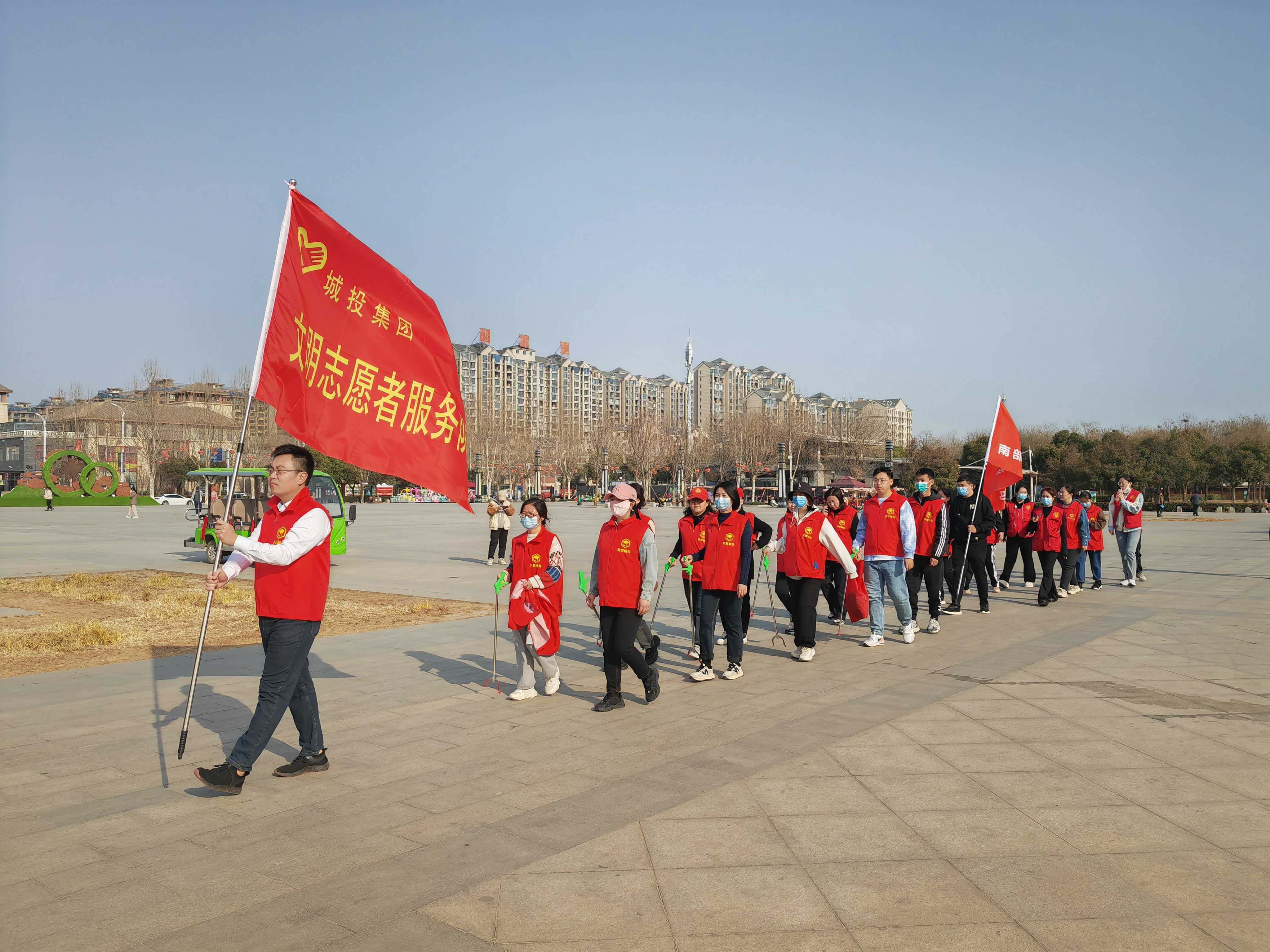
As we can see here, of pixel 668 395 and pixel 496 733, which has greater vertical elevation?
pixel 668 395

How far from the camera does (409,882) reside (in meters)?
3.68

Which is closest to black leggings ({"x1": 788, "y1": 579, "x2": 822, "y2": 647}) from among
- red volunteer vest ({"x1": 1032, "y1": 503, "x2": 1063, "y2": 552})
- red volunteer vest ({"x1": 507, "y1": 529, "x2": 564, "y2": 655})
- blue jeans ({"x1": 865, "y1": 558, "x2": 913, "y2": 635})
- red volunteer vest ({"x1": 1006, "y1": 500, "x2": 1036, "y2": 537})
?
blue jeans ({"x1": 865, "y1": 558, "x2": 913, "y2": 635})

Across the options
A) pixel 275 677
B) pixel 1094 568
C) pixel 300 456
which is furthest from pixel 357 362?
pixel 1094 568

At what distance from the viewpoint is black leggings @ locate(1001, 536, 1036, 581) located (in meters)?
14.1

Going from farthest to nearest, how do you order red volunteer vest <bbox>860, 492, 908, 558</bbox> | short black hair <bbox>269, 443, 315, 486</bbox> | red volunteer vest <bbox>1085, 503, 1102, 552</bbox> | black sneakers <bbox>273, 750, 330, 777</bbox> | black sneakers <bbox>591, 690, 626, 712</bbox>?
red volunteer vest <bbox>1085, 503, 1102, 552</bbox> → red volunteer vest <bbox>860, 492, 908, 558</bbox> → black sneakers <bbox>591, 690, 626, 712</bbox> → black sneakers <bbox>273, 750, 330, 777</bbox> → short black hair <bbox>269, 443, 315, 486</bbox>

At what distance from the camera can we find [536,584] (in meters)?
6.68

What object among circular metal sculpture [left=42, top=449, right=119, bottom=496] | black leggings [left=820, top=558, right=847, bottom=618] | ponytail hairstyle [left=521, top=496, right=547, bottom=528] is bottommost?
black leggings [left=820, top=558, right=847, bottom=618]

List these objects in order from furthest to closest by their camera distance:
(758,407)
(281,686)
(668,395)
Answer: (668,395) → (758,407) → (281,686)

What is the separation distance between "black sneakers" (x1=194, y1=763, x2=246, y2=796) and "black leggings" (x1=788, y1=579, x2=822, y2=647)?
5246 millimetres

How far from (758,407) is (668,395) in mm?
39186

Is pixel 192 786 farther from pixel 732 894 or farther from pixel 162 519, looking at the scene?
pixel 162 519

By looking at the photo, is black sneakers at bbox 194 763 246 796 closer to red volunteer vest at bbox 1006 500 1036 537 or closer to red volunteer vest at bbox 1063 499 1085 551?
red volunteer vest at bbox 1063 499 1085 551

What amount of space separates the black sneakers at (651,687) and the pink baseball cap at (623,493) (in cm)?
130

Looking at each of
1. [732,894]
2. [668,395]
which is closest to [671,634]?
[732,894]
